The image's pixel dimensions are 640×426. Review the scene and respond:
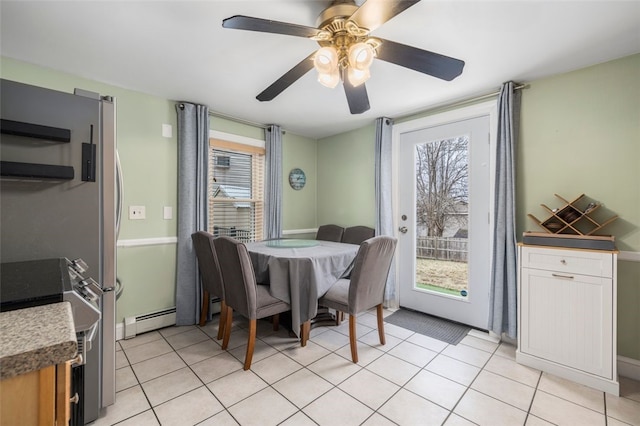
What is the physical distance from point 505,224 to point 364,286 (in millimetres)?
1382

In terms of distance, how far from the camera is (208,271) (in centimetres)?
263

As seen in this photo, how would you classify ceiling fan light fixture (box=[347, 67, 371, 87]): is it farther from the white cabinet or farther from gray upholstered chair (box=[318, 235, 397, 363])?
the white cabinet

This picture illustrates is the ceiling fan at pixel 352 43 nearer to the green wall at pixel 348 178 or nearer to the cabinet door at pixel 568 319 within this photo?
the cabinet door at pixel 568 319

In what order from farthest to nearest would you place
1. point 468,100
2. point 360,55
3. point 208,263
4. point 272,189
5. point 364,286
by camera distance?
point 272,189 → point 468,100 → point 208,263 → point 364,286 → point 360,55

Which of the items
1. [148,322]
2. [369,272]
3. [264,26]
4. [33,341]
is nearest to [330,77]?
[264,26]

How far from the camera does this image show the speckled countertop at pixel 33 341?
511 millimetres

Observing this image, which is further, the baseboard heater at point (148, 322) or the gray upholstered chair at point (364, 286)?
the baseboard heater at point (148, 322)

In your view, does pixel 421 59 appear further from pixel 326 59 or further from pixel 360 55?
pixel 326 59

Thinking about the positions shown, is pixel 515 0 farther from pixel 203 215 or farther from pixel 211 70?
pixel 203 215

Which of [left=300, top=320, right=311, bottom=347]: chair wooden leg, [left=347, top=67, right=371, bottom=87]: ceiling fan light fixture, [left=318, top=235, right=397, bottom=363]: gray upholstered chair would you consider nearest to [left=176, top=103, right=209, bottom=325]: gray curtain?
[left=300, top=320, right=311, bottom=347]: chair wooden leg

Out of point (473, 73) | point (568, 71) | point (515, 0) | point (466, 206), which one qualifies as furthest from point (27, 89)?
point (568, 71)

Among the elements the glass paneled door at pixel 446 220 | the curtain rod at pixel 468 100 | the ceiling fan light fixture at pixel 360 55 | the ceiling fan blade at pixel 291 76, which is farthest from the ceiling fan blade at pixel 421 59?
the glass paneled door at pixel 446 220

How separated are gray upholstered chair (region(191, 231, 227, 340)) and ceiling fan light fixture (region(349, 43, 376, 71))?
5.72 ft

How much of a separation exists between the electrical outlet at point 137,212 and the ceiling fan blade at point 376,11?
2508 mm
